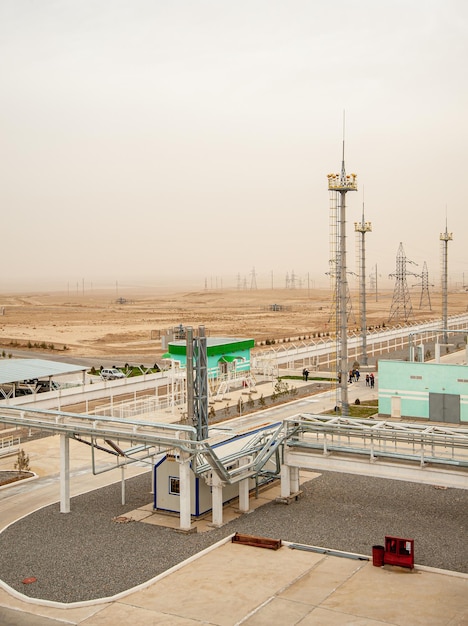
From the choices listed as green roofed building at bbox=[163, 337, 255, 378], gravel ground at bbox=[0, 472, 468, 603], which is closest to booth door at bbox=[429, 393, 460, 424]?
gravel ground at bbox=[0, 472, 468, 603]

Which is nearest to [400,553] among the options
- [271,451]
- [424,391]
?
[271,451]

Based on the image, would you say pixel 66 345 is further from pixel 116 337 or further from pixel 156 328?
pixel 156 328

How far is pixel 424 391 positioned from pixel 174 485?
1950 centimetres

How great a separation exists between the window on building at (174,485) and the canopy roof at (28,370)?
16.3 metres

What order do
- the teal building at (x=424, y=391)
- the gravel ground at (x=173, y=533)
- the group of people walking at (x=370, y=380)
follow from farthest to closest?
the group of people walking at (x=370, y=380) → the teal building at (x=424, y=391) → the gravel ground at (x=173, y=533)

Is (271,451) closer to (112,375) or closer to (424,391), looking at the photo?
(424,391)

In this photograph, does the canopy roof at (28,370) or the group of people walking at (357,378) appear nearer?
the canopy roof at (28,370)

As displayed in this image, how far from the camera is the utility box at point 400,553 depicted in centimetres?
1936

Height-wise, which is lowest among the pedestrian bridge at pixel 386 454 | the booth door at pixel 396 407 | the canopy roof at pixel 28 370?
the booth door at pixel 396 407

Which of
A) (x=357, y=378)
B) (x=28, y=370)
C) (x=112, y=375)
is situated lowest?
(x=357, y=378)

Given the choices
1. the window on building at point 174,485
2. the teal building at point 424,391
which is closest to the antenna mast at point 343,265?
the teal building at point 424,391

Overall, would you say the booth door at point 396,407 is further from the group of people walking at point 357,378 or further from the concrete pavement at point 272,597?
the concrete pavement at point 272,597

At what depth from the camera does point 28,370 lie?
40.9 m

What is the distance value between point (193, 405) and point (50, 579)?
7.51 metres
